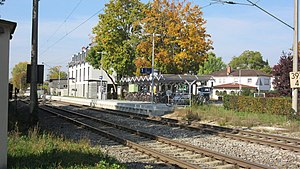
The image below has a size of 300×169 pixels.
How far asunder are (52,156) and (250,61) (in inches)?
4485

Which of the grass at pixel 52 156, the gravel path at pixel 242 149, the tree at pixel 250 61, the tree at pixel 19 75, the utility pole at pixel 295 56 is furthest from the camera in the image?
the tree at pixel 250 61

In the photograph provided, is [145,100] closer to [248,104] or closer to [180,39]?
[180,39]

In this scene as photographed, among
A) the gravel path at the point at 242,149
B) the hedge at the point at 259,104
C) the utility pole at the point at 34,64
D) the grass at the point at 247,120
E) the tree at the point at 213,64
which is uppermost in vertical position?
the tree at the point at 213,64

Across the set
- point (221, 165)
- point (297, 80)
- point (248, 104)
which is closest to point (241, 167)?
point (221, 165)

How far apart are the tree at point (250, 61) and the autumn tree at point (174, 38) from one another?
259ft

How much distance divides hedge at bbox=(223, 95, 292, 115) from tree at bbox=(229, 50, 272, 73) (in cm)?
9229

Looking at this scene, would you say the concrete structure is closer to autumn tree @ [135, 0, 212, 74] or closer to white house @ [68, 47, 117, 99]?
autumn tree @ [135, 0, 212, 74]

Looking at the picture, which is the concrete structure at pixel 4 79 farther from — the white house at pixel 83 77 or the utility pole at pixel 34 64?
the white house at pixel 83 77

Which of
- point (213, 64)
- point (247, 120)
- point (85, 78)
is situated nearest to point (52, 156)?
point (247, 120)

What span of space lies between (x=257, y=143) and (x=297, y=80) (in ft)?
25.6

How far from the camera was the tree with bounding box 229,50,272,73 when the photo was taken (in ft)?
382

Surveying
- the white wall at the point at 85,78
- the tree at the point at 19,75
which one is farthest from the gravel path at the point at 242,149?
the tree at the point at 19,75

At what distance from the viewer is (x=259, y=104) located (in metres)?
24.4

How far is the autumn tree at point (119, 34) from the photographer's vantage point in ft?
146
